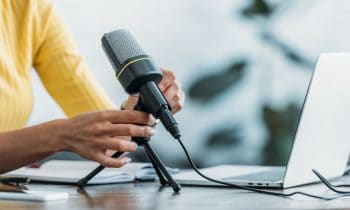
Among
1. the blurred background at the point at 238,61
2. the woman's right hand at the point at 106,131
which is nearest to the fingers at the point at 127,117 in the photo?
the woman's right hand at the point at 106,131

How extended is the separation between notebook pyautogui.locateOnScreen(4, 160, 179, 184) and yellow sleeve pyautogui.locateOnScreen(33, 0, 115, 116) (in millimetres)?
319

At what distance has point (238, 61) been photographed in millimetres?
3094

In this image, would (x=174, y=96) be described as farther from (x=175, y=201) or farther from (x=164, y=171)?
(x=175, y=201)

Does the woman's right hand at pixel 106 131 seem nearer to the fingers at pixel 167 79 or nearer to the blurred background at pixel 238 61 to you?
the fingers at pixel 167 79

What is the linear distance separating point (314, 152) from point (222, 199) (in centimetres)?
26

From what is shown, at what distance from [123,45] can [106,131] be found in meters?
0.15

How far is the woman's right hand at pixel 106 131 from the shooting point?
1.27 metres

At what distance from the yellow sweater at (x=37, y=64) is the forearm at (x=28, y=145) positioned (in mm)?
441

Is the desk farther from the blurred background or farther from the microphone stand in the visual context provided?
the blurred background

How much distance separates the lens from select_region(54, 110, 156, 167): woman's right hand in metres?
1.27

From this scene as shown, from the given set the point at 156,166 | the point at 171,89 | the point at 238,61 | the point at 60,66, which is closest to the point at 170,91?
the point at 171,89

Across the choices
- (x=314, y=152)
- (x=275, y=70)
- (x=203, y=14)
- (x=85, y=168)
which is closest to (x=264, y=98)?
(x=275, y=70)

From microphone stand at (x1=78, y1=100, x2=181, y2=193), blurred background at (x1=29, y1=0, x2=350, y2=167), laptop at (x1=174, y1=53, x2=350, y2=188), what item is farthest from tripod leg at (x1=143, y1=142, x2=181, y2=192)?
blurred background at (x1=29, y1=0, x2=350, y2=167)

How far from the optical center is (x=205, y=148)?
3.09 metres
